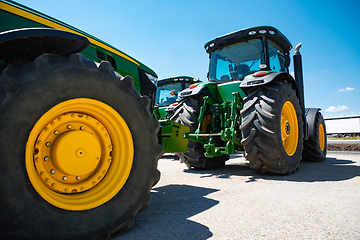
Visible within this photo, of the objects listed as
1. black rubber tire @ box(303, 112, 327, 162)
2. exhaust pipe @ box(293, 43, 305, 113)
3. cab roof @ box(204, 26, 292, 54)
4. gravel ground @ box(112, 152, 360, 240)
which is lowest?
gravel ground @ box(112, 152, 360, 240)

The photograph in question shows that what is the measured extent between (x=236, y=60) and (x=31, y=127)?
444cm

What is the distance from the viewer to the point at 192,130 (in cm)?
443

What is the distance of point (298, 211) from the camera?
82.5 inches

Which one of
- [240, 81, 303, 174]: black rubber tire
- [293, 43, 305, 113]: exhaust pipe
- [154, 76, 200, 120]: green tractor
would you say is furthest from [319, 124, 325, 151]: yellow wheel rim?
[154, 76, 200, 120]: green tractor

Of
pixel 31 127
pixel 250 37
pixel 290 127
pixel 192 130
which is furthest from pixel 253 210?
pixel 250 37

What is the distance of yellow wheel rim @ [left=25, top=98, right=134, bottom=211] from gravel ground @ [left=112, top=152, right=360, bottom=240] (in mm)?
374

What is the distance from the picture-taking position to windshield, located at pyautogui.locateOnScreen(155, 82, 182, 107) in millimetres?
8742

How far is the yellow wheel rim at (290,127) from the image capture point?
426cm

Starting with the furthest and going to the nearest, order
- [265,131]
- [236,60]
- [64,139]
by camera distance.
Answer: [236,60], [265,131], [64,139]

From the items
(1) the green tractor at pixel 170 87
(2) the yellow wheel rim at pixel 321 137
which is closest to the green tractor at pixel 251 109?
(2) the yellow wheel rim at pixel 321 137

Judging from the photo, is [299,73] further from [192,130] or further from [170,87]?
[170,87]

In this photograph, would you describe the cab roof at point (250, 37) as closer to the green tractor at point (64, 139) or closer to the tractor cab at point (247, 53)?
the tractor cab at point (247, 53)

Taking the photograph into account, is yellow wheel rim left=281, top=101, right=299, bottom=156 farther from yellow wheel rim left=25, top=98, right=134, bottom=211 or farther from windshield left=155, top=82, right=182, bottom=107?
windshield left=155, top=82, right=182, bottom=107

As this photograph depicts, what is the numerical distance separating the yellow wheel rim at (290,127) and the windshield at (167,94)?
4746 millimetres
